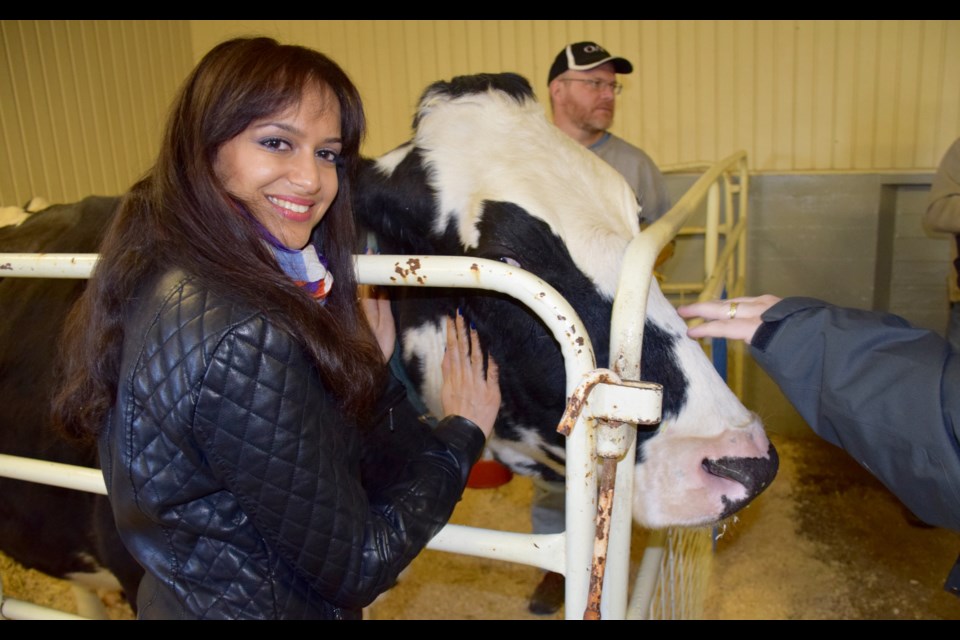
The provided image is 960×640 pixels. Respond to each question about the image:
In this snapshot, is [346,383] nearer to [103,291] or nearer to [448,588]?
[103,291]

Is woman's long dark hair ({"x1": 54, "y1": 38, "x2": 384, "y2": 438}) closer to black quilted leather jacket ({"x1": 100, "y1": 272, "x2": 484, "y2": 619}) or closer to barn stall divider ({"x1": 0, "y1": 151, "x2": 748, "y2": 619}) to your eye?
black quilted leather jacket ({"x1": 100, "y1": 272, "x2": 484, "y2": 619})

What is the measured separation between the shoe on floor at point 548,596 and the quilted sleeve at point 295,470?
223cm

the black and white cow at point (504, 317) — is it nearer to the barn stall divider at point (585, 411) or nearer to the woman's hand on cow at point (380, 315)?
the woman's hand on cow at point (380, 315)

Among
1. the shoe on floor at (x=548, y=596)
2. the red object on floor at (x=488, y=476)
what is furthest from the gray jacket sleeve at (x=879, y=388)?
the red object on floor at (x=488, y=476)

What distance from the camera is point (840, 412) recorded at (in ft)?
3.58

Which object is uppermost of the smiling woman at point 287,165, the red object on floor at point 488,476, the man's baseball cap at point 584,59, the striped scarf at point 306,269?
the man's baseball cap at point 584,59

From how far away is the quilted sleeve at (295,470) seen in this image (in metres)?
0.92

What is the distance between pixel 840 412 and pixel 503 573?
260cm

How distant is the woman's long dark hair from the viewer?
3.25 feet

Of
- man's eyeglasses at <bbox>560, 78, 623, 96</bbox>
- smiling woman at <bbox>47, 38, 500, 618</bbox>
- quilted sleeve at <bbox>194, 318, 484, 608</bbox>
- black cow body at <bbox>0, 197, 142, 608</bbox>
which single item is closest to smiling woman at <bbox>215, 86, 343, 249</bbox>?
smiling woman at <bbox>47, 38, 500, 618</bbox>

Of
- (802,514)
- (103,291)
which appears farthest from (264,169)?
(802,514)

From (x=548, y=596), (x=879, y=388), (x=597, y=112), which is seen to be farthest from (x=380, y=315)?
(x=597, y=112)

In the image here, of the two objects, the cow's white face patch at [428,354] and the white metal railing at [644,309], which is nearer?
the white metal railing at [644,309]

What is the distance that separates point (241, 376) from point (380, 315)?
877 millimetres
